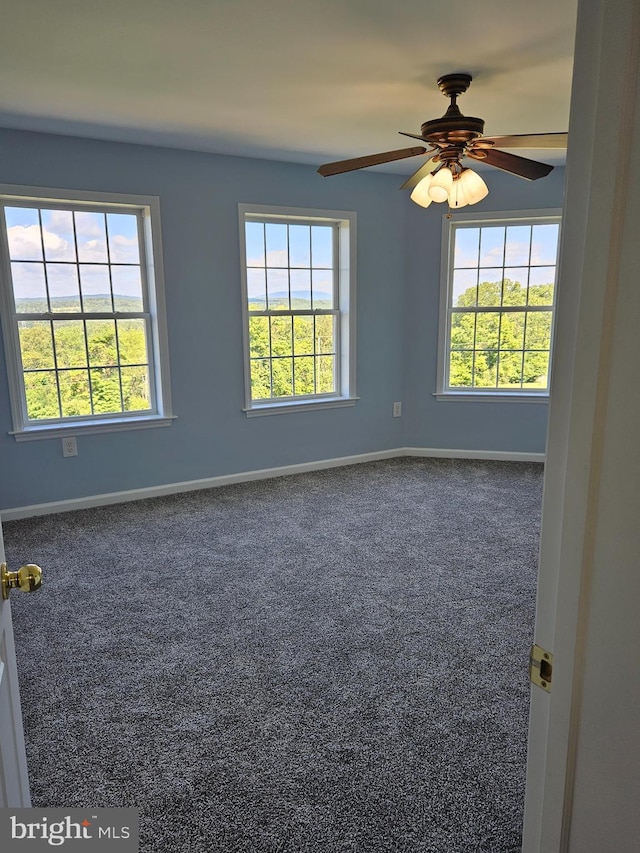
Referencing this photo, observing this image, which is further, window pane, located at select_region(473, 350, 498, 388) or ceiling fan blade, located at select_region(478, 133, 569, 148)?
window pane, located at select_region(473, 350, 498, 388)

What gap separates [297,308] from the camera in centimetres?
477

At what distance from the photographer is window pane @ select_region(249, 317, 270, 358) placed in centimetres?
457

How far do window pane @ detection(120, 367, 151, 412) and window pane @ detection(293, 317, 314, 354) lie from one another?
1.27 meters

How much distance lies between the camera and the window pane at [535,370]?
508 centimetres

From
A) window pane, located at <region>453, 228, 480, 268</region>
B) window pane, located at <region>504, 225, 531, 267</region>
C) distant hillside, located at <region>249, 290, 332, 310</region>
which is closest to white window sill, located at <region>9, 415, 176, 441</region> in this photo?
distant hillside, located at <region>249, 290, 332, 310</region>

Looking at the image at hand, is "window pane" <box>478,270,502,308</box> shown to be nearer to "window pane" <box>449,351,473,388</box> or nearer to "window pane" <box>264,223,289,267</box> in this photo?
"window pane" <box>449,351,473,388</box>

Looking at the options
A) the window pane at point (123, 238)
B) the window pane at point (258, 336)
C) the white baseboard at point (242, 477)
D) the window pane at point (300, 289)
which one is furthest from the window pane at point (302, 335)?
the window pane at point (123, 238)

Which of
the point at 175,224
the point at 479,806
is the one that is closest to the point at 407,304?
the point at 175,224

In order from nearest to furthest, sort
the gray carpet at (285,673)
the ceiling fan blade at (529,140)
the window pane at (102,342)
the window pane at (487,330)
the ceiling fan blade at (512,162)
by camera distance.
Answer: the gray carpet at (285,673) < the ceiling fan blade at (529,140) < the ceiling fan blade at (512,162) < the window pane at (102,342) < the window pane at (487,330)

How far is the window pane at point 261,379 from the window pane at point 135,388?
2.79 feet

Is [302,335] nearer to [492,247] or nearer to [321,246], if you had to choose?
[321,246]

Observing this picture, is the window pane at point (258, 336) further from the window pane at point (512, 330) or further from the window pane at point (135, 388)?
the window pane at point (512, 330)

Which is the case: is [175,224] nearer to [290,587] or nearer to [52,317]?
[52,317]

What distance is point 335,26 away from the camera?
226 centimetres
